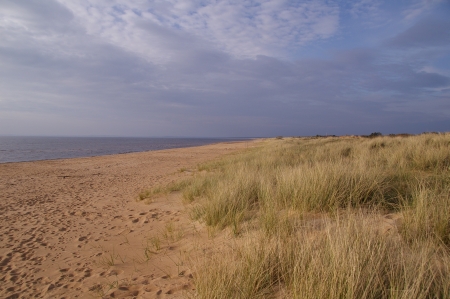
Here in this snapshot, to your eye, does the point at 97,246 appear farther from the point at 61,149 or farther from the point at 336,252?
the point at 61,149

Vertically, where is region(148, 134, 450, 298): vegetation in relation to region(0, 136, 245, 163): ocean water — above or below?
above

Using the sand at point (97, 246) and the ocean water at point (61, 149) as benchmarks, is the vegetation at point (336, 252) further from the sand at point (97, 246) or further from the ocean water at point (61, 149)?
the ocean water at point (61, 149)

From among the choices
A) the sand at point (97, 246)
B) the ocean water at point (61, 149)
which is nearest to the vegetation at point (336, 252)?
the sand at point (97, 246)

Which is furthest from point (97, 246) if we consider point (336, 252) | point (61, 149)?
point (61, 149)

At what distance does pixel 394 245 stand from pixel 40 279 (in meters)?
4.80

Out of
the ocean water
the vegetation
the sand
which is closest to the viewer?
the vegetation

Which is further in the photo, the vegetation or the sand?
the sand

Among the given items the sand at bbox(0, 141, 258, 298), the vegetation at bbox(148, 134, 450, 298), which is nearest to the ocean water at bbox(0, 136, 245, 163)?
the sand at bbox(0, 141, 258, 298)

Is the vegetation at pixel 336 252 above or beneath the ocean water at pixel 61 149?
above

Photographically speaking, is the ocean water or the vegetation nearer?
the vegetation

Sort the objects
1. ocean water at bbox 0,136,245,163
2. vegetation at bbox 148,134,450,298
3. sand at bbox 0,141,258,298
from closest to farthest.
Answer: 1. vegetation at bbox 148,134,450,298
2. sand at bbox 0,141,258,298
3. ocean water at bbox 0,136,245,163

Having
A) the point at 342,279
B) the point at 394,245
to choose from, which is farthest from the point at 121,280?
the point at 394,245

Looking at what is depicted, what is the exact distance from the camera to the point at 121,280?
3.30 metres

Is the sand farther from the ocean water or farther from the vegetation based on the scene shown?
the ocean water
